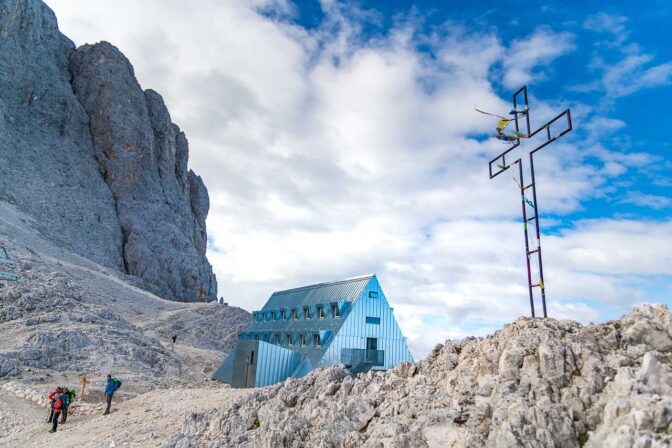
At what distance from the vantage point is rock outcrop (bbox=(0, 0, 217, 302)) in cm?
9369

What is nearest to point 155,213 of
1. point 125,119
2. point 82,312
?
point 125,119

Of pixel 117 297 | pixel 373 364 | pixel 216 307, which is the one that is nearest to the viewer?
pixel 373 364

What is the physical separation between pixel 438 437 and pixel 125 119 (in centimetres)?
12637

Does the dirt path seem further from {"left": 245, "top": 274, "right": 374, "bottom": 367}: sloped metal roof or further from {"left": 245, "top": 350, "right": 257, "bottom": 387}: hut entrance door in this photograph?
{"left": 245, "top": 274, "right": 374, "bottom": 367}: sloped metal roof

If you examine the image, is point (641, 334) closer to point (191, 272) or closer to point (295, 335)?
point (295, 335)

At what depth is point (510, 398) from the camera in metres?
9.94

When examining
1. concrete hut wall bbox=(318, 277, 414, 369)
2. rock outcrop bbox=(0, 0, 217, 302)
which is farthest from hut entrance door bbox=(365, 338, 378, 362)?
rock outcrop bbox=(0, 0, 217, 302)

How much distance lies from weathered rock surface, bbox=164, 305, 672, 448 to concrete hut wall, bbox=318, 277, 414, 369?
17.2 metres

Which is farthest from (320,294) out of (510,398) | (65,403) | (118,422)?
(510,398)

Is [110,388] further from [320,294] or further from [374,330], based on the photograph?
[374,330]

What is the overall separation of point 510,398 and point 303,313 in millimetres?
28152

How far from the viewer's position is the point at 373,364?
32.5m

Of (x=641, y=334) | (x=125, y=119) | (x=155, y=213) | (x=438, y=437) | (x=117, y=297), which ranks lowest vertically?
(x=438, y=437)

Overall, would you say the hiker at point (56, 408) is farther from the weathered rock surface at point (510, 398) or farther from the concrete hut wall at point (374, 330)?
the concrete hut wall at point (374, 330)
